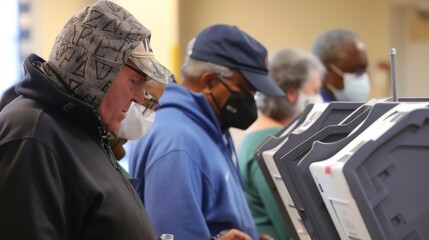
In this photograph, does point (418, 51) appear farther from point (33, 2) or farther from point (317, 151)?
point (317, 151)

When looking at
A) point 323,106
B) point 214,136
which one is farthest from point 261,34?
point 323,106

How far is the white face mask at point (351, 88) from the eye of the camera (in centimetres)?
422

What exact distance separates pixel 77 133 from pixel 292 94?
1.94m

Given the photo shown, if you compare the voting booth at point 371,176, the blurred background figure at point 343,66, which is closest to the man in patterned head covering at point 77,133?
the voting booth at point 371,176

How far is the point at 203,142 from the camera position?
8.32ft

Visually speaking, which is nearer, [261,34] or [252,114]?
[252,114]

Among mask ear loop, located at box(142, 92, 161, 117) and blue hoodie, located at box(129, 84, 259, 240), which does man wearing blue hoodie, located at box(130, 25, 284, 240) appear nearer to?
blue hoodie, located at box(129, 84, 259, 240)

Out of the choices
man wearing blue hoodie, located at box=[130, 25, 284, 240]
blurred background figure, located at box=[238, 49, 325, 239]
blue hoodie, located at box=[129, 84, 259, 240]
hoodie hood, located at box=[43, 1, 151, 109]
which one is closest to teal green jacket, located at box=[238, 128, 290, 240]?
blurred background figure, located at box=[238, 49, 325, 239]

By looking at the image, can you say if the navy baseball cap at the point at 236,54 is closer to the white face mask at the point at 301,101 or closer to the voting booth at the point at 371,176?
the white face mask at the point at 301,101

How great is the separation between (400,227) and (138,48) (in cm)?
66

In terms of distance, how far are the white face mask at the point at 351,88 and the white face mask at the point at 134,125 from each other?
6.80 feet

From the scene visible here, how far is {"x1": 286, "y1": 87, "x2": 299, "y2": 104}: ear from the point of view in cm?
350

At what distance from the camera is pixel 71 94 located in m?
1.72

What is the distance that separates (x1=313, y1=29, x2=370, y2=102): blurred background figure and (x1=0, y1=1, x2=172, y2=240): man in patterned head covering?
2478mm
